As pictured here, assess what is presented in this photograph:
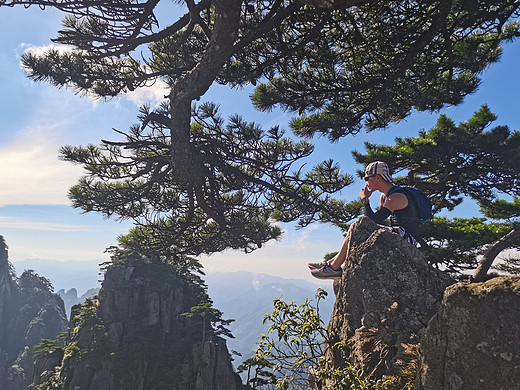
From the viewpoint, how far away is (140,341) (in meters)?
29.1

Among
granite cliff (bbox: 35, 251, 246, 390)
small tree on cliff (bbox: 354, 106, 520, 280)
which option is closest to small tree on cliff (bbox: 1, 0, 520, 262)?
small tree on cliff (bbox: 354, 106, 520, 280)

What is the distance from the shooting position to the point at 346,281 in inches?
134

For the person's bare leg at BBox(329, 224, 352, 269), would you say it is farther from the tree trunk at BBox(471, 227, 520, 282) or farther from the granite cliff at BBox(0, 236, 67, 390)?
the granite cliff at BBox(0, 236, 67, 390)

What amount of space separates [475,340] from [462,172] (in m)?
7.80

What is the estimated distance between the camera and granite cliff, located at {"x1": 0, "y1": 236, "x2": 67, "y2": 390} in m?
54.8

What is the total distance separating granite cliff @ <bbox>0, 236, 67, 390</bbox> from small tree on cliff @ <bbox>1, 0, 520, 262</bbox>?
2647 inches

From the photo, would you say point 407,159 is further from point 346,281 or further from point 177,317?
point 177,317

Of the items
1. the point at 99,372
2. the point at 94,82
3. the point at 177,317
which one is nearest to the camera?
the point at 94,82

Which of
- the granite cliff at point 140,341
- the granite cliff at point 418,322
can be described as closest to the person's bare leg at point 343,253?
the granite cliff at point 418,322

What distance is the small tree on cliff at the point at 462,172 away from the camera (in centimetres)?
763

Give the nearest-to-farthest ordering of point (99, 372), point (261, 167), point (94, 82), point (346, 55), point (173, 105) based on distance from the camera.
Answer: point (173, 105), point (346, 55), point (94, 82), point (261, 167), point (99, 372)

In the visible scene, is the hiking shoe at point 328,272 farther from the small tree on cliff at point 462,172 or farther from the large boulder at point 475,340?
the small tree on cliff at point 462,172

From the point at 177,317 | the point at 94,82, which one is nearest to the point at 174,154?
the point at 94,82

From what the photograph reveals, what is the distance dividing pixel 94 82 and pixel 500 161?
10.4m
